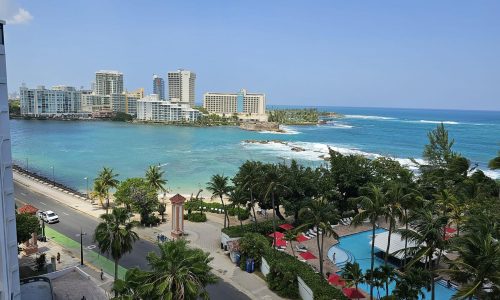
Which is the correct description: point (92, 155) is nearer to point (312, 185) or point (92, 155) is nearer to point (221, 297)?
point (312, 185)

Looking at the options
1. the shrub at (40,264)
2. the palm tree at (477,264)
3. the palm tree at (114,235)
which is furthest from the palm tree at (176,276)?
the shrub at (40,264)

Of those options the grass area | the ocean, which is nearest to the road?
the grass area

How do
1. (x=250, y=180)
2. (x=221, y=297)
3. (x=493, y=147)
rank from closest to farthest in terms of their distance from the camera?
(x=221, y=297), (x=250, y=180), (x=493, y=147)

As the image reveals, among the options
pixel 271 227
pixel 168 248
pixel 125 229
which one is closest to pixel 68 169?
pixel 271 227

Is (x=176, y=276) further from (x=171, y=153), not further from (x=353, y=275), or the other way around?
(x=171, y=153)

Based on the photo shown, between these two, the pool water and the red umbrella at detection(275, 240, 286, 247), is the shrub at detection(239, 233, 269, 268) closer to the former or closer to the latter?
the red umbrella at detection(275, 240, 286, 247)

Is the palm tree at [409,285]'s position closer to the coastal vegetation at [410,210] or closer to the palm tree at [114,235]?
the coastal vegetation at [410,210]
